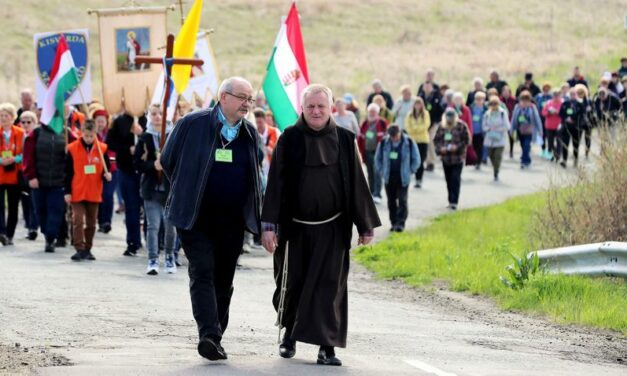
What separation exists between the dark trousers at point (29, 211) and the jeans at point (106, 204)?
3.34ft

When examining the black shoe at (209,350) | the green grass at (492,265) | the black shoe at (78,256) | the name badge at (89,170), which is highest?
the name badge at (89,170)

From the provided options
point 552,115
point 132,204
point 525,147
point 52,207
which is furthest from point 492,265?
point 552,115

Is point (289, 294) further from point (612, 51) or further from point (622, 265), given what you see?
point (612, 51)

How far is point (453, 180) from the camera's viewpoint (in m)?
26.4

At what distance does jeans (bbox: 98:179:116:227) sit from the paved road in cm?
285

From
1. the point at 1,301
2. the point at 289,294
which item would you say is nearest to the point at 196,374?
the point at 289,294

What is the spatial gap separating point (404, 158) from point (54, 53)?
5.47 metres

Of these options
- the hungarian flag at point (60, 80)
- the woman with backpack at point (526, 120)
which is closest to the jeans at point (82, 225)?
the hungarian flag at point (60, 80)

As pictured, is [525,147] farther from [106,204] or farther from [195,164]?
[195,164]

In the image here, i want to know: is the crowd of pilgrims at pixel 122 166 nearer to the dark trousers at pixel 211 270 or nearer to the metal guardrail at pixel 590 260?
the metal guardrail at pixel 590 260

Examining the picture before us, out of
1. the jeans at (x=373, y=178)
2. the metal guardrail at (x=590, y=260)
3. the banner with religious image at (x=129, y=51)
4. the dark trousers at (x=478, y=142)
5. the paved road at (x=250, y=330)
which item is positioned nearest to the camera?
the paved road at (x=250, y=330)

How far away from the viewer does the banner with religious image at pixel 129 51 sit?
23203mm

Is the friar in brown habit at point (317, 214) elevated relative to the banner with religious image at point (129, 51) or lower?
lower

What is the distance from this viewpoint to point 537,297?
15273mm
